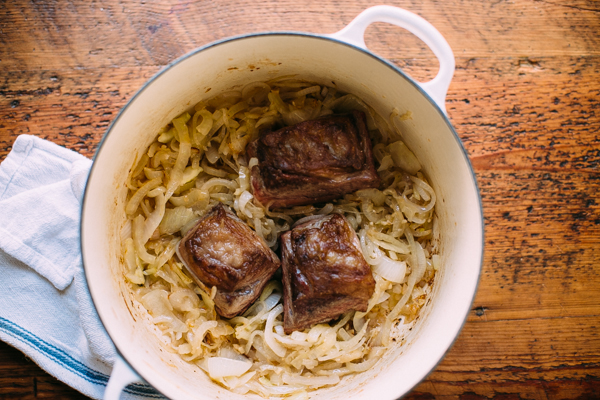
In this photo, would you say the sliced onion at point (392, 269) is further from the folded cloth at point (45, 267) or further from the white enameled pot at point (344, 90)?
the folded cloth at point (45, 267)

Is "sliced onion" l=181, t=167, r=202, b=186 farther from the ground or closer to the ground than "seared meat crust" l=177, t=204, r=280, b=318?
farther from the ground

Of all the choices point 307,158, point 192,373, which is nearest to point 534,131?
point 307,158

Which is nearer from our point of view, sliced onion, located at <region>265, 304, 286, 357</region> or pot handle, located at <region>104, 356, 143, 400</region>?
pot handle, located at <region>104, 356, 143, 400</region>

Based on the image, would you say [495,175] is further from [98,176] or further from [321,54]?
[98,176]

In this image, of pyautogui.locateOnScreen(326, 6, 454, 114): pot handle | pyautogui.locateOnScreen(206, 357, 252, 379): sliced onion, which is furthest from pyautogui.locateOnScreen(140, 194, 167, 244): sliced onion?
pyautogui.locateOnScreen(326, 6, 454, 114): pot handle

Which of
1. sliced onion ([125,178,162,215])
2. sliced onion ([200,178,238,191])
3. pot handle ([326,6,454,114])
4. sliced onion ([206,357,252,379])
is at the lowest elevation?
sliced onion ([206,357,252,379])

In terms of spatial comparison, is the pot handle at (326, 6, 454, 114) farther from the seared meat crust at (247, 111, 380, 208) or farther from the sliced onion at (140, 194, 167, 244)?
the sliced onion at (140, 194, 167, 244)
